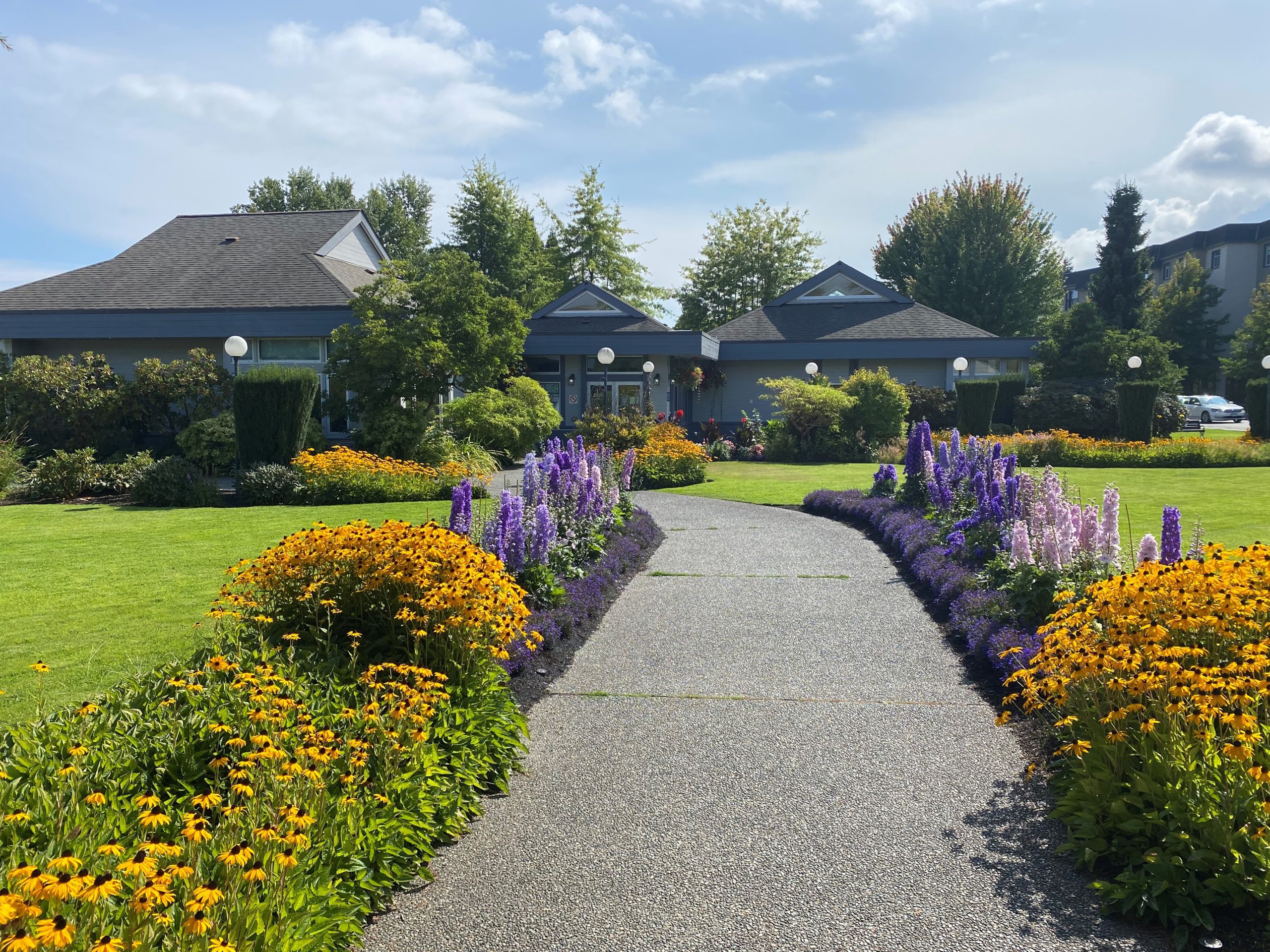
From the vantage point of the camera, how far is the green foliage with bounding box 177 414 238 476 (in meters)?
16.2

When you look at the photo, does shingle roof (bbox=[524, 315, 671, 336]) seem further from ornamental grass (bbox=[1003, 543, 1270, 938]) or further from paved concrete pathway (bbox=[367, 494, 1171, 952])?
ornamental grass (bbox=[1003, 543, 1270, 938])

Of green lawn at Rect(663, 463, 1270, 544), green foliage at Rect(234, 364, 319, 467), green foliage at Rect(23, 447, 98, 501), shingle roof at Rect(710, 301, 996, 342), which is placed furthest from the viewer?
shingle roof at Rect(710, 301, 996, 342)

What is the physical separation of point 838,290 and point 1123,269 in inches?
391

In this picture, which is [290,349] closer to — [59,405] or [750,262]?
[59,405]

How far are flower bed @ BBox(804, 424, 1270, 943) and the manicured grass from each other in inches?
190

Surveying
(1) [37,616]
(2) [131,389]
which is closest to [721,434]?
(2) [131,389]

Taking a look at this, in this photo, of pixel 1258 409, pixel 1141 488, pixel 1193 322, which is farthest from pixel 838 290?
pixel 1193 322

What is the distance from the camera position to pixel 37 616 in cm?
→ 676

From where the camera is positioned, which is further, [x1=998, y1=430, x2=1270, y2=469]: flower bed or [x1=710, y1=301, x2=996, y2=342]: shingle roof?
[x1=710, y1=301, x2=996, y2=342]: shingle roof

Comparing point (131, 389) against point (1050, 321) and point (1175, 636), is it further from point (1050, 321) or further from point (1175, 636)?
point (1050, 321)

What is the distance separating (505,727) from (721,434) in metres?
24.5

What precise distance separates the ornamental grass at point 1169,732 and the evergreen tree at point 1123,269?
105 ft

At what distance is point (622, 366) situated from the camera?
97.9ft

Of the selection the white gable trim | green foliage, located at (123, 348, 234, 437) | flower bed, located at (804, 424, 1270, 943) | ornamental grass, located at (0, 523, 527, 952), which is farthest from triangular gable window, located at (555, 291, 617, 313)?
ornamental grass, located at (0, 523, 527, 952)
